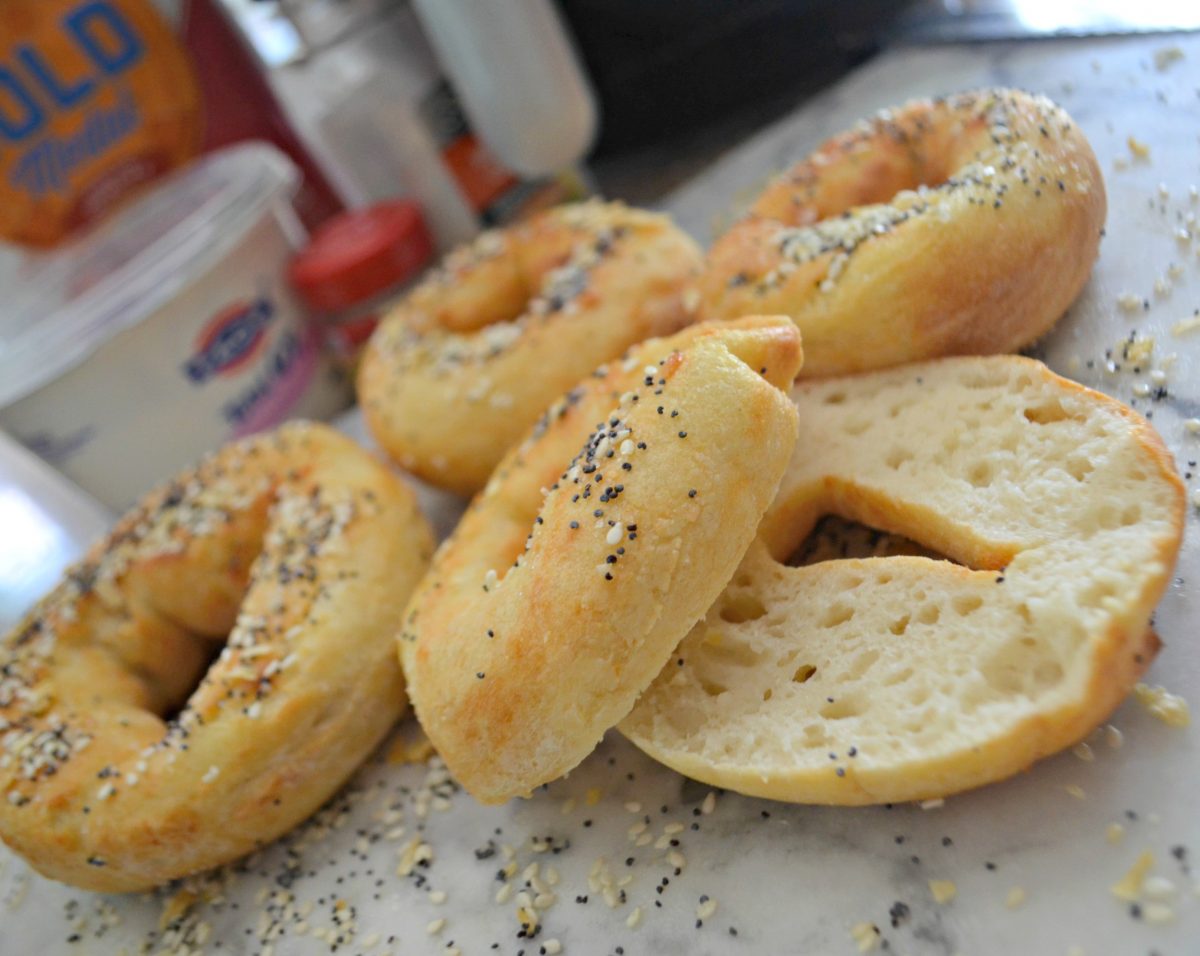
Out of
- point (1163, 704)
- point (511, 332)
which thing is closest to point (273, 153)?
point (511, 332)

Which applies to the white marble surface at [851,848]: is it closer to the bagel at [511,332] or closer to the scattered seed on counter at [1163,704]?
the scattered seed on counter at [1163,704]

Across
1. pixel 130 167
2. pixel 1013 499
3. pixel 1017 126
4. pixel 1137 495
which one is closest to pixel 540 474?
pixel 1013 499

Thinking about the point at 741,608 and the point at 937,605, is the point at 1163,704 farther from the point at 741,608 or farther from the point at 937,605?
the point at 741,608

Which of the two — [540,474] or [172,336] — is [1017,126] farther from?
[172,336]

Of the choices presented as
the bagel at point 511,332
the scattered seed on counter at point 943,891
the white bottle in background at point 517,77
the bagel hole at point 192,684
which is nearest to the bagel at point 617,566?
the scattered seed on counter at point 943,891

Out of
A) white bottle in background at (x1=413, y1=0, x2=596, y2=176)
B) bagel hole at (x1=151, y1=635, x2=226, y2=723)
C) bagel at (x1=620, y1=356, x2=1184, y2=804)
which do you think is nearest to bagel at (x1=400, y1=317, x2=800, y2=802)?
bagel at (x1=620, y1=356, x2=1184, y2=804)

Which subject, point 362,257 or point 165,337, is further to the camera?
point 362,257

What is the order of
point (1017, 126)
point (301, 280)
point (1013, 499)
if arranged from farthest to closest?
1. point (301, 280)
2. point (1017, 126)
3. point (1013, 499)
